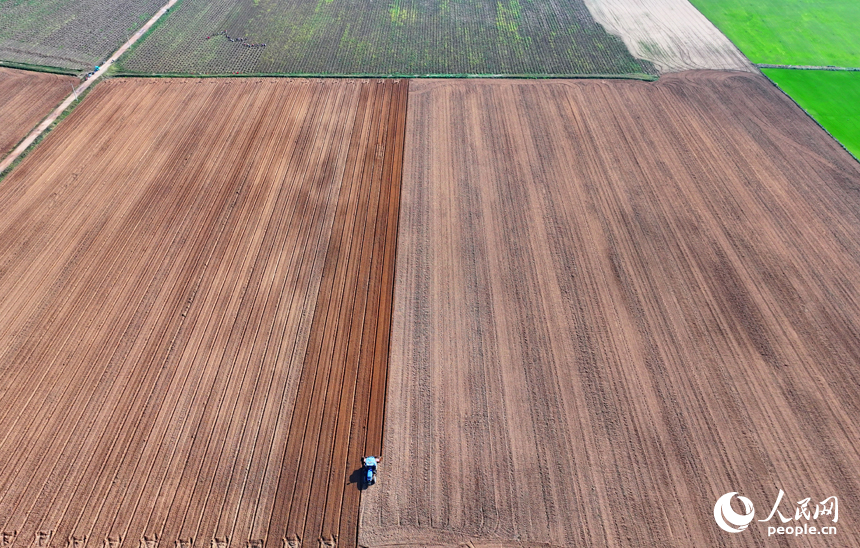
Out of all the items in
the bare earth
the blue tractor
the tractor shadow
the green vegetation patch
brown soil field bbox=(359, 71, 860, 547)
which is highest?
the bare earth

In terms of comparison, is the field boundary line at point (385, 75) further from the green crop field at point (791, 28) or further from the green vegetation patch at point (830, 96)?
the green crop field at point (791, 28)

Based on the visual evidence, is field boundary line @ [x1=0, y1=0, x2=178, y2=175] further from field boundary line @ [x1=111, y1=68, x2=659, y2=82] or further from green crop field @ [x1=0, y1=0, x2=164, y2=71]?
field boundary line @ [x1=111, y1=68, x2=659, y2=82]

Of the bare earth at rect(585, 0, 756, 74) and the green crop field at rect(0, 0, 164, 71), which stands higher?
the bare earth at rect(585, 0, 756, 74)

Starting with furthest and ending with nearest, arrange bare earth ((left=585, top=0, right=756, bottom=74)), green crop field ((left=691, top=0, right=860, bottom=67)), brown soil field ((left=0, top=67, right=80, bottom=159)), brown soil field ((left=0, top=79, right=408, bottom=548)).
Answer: green crop field ((left=691, top=0, right=860, bottom=67)) < bare earth ((left=585, top=0, right=756, bottom=74)) < brown soil field ((left=0, top=67, right=80, bottom=159)) < brown soil field ((left=0, top=79, right=408, bottom=548))

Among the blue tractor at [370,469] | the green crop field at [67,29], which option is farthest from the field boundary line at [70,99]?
the blue tractor at [370,469]

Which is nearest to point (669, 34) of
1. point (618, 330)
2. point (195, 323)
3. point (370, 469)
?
point (618, 330)

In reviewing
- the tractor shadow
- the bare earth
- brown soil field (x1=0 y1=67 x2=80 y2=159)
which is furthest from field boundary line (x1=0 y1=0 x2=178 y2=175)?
the bare earth

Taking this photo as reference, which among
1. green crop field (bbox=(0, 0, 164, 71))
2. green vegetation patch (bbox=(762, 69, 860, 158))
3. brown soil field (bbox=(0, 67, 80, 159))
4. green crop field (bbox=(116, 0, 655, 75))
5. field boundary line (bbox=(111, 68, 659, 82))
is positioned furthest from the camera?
green crop field (bbox=(0, 0, 164, 71))
